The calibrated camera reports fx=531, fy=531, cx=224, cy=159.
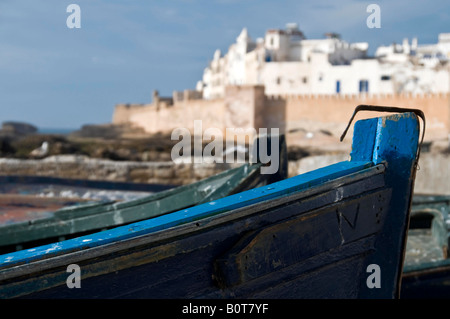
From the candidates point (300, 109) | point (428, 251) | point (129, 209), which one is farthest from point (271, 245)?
point (300, 109)

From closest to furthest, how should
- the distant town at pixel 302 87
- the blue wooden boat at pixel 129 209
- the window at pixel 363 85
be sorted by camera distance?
the blue wooden boat at pixel 129 209, the distant town at pixel 302 87, the window at pixel 363 85

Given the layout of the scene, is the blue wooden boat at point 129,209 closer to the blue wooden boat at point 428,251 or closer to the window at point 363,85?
the blue wooden boat at point 428,251

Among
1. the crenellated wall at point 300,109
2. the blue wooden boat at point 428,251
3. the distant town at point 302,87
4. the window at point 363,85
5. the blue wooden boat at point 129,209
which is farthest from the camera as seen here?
the window at point 363,85

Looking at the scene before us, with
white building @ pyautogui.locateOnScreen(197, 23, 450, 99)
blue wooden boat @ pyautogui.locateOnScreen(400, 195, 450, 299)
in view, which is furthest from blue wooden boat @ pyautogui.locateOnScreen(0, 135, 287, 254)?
white building @ pyautogui.locateOnScreen(197, 23, 450, 99)

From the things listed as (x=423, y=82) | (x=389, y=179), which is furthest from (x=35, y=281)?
(x=423, y=82)

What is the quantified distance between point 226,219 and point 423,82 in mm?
39293

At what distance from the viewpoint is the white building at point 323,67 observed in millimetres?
39000

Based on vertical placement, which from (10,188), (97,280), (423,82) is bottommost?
(10,188)

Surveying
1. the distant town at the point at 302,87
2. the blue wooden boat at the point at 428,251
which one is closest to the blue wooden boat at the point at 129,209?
the blue wooden boat at the point at 428,251

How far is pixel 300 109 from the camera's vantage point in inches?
1257

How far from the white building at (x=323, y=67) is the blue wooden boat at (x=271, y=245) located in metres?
38.1

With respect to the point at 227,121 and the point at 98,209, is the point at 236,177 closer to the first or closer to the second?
the point at 98,209

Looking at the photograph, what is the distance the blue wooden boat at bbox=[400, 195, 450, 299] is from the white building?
34.9 meters

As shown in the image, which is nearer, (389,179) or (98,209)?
(389,179)
